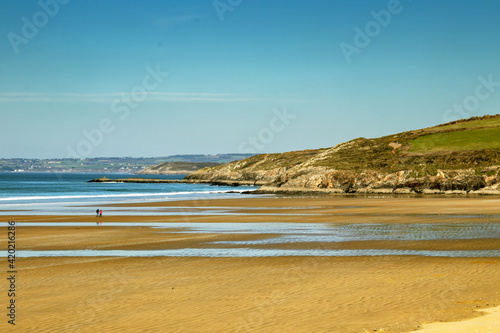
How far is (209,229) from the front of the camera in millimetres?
32906

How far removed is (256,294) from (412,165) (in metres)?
77.5

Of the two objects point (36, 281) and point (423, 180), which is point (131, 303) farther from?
point (423, 180)

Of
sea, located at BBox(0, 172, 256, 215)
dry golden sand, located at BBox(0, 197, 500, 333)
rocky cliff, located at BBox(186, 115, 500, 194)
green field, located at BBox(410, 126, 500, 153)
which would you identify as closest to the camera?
dry golden sand, located at BBox(0, 197, 500, 333)

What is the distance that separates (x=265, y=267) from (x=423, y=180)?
224 ft

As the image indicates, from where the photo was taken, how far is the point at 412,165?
87.0 m

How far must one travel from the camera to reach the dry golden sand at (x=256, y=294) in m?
11.5

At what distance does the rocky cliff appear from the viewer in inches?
3132

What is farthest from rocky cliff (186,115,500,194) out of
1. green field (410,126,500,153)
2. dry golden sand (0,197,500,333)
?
dry golden sand (0,197,500,333)

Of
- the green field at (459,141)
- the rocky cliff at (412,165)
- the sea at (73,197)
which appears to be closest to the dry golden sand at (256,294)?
the sea at (73,197)

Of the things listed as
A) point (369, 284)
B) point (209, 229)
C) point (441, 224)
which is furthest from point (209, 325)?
point (441, 224)

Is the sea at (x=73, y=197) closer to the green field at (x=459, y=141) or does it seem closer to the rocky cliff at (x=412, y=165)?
the rocky cliff at (x=412, y=165)

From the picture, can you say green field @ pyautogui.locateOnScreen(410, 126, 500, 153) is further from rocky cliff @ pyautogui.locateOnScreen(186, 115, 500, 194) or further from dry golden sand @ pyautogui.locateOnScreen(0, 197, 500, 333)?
dry golden sand @ pyautogui.locateOnScreen(0, 197, 500, 333)

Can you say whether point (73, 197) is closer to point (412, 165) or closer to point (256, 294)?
point (412, 165)

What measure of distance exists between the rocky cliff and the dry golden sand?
5946cm
